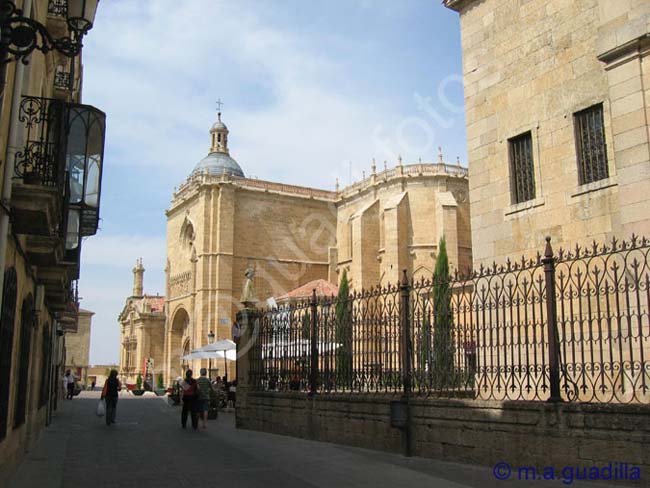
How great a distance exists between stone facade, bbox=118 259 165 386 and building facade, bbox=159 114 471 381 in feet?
7.39

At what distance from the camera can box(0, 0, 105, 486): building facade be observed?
661 cm

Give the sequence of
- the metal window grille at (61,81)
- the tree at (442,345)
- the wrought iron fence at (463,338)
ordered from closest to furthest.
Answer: the wrought iron fence at (463,338)
the tree at (442,345)
the metal window grille at (61,81)

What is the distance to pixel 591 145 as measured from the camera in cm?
1083

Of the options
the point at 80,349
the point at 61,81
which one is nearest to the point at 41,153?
the point at 61,81

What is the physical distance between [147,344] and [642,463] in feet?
160

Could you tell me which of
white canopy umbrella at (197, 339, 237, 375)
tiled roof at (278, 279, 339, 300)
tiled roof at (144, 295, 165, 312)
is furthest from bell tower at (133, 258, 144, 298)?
white canopy umbrella at (197, 339, 237, 375)

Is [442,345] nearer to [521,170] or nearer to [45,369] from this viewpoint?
[521,170]

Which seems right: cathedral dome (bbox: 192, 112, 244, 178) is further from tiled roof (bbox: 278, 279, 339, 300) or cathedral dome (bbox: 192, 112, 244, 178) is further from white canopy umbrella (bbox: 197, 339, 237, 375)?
white canopy umbrella (bbox: 197, 339, 237, 375)

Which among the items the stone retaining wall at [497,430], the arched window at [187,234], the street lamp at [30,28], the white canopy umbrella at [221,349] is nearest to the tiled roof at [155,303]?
the arched window at [187,234]

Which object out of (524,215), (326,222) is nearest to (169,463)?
(524,215)

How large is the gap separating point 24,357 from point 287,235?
3791 centimetres

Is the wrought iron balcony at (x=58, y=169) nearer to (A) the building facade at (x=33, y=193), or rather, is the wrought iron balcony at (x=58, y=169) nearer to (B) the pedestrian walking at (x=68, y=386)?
(A) the building facade at (x=33, y=193)

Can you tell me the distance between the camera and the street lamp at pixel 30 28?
4.35 m

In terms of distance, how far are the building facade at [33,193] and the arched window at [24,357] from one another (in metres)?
0.02
